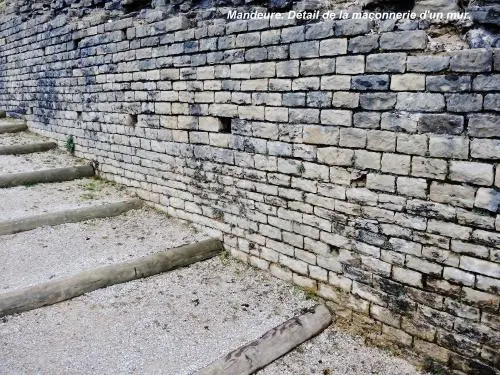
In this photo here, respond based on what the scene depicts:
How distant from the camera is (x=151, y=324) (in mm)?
3037

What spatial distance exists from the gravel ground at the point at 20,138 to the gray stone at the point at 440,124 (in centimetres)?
599

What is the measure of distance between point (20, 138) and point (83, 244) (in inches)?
143

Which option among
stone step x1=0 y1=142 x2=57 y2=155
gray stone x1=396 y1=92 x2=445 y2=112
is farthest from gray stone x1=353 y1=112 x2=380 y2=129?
stone step x1=0 y1=142 x2=57 y2=155

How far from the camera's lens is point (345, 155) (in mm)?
2992

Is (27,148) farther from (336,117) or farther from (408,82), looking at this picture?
(408,82)

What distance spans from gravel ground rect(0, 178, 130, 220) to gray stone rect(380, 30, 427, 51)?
12.0 feet

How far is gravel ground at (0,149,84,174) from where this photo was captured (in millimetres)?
5445

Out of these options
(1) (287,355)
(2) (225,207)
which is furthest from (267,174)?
(1) (287,355)

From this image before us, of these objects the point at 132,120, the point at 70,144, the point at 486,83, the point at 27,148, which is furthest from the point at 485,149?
the point at 27,148

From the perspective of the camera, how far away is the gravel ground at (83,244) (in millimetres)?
3422

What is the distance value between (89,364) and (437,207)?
97.4 inches

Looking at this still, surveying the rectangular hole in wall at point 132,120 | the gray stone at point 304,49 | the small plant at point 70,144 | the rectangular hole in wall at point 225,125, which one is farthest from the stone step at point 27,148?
the gray stone at point 304,49

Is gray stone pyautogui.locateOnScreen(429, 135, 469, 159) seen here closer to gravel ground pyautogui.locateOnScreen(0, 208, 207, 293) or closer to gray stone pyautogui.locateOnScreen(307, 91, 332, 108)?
gray stone pyautogui.locateOnScreen(307, 91, 332, 108)

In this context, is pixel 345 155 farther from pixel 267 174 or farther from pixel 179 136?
pixel 179 136
